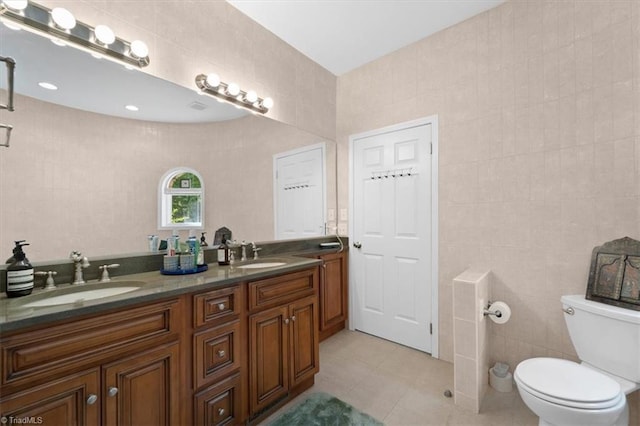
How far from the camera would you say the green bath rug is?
158 centimetres

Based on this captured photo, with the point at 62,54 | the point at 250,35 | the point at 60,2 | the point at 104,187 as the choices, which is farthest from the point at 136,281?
the point at 250,35

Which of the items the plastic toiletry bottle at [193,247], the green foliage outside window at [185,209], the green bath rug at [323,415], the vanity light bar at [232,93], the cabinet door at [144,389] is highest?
the vanity light bar at [232,93]

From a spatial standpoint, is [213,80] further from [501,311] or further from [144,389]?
[501,311]

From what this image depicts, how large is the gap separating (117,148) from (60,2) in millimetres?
721

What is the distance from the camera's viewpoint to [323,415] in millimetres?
1639

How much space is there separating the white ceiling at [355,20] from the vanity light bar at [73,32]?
0.93 metres

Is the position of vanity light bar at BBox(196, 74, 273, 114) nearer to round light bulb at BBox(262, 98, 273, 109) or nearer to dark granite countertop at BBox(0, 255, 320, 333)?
round light bulb at BBox(262, 98, 273, 109)

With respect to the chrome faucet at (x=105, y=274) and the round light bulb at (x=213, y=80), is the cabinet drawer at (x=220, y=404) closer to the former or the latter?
the chrome faucet at (x=105, y=274)

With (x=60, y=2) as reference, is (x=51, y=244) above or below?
below

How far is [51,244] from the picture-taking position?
1.36m

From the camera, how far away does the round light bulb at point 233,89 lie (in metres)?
2.02

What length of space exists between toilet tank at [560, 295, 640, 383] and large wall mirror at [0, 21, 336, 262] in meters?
2.23

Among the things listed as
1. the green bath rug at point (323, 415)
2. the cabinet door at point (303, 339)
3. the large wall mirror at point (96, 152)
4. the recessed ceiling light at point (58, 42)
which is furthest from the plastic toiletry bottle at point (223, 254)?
the recessed ceiling light at point (58, 42)

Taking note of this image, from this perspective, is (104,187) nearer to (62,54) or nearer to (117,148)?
(117,148)
